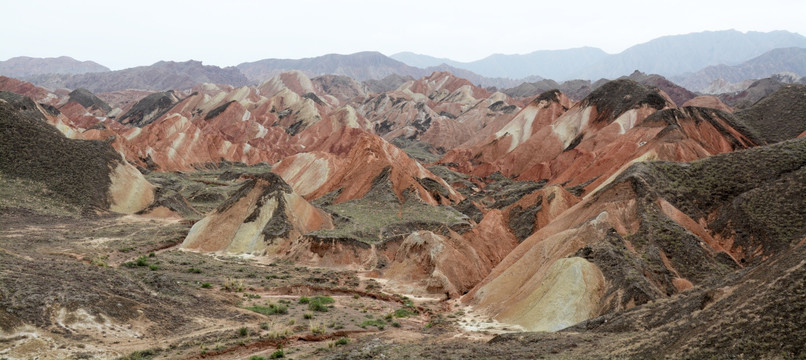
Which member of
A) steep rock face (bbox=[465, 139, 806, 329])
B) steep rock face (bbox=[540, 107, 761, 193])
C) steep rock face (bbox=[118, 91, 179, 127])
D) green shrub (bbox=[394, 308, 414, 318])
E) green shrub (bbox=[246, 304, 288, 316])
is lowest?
green shrub (bbox=[394, 308, 414, 318])

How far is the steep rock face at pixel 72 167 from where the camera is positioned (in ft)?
195

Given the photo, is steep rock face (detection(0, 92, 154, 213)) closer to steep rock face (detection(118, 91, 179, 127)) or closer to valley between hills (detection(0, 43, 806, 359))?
valley between hills (detection(0, 43, 806, 359))

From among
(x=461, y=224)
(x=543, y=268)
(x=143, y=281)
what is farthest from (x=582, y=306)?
(x=461, y=224)

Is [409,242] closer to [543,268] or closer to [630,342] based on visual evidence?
Answer: [543,268]

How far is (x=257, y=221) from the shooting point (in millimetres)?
50656

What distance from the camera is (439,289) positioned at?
36906mm

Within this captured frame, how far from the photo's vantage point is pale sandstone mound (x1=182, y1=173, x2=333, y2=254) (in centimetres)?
4862

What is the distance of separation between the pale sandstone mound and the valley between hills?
18cm

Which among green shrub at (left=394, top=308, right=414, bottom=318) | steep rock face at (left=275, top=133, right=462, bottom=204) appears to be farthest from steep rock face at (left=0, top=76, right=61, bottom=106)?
green shrub at (left=394, top=308, right=414, bottom=318)

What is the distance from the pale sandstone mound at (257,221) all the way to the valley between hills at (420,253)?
0.18 m

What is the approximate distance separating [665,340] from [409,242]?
26.6 m

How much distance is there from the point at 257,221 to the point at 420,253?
16.9 metres

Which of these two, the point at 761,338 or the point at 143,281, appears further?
the point at 143,281

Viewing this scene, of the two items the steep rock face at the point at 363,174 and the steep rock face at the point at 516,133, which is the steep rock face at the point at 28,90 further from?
the steep rock face at the point at 516,133
